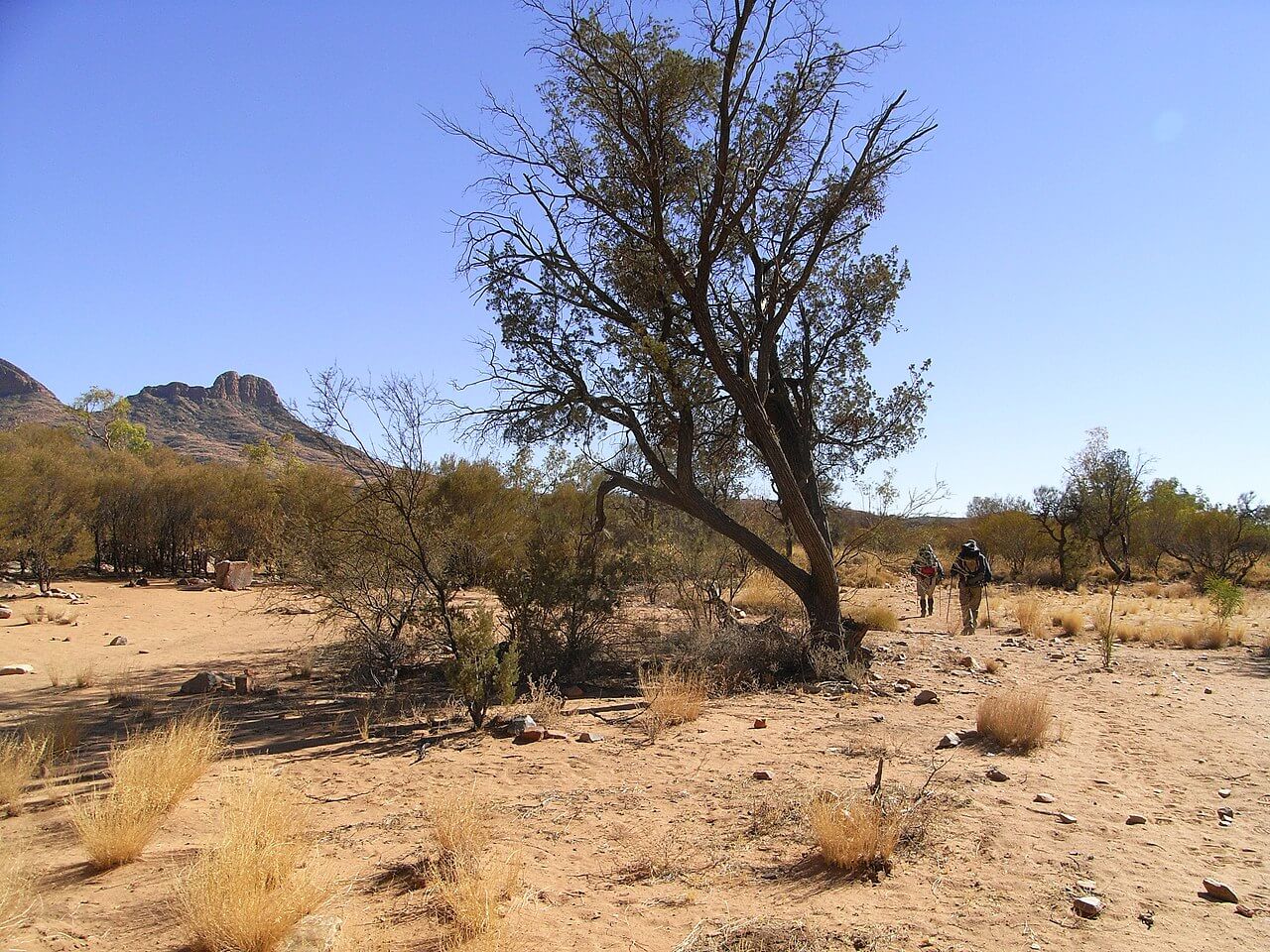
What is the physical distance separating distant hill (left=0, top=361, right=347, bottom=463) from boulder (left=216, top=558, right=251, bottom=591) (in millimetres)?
70188

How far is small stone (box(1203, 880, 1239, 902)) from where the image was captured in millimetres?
4359

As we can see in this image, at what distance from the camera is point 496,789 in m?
6.69

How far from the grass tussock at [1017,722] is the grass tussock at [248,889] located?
254 inches

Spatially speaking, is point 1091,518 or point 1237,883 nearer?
point 1237,883

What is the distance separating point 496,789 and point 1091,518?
3769cm

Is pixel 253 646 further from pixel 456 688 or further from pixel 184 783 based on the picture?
pixel 184 783

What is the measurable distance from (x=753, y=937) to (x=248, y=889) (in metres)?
2.61

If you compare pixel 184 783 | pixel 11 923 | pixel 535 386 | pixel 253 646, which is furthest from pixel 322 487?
pixel 11 923

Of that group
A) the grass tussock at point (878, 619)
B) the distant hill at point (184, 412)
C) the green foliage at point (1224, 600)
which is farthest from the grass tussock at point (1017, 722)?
the distant hill at point (184, 412)

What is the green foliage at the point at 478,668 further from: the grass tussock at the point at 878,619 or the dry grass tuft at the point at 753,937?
the grass tussock at the point at 878,619

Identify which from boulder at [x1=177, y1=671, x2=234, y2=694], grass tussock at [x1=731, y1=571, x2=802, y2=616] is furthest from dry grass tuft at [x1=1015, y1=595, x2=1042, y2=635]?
boulder at [x1=177, y1=671, x2=234, y2=694]

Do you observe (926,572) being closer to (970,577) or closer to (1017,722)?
(970,577)

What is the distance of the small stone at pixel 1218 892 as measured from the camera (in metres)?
4.36

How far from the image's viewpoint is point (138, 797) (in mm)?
5340
